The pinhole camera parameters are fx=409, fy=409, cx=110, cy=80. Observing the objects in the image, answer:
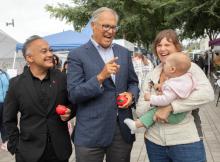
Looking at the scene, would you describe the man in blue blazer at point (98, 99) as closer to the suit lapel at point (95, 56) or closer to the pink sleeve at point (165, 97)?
the suit lapel at point (95, 56)

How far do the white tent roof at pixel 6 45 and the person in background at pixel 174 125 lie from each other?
35.9 feet

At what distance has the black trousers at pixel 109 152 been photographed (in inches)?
124

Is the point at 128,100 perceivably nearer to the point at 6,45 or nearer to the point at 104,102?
the point at 104,102

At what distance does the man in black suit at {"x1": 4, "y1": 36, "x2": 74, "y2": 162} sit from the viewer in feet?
10.5

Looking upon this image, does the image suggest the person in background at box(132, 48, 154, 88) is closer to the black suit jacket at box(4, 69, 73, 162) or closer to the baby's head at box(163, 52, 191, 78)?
the black suit jacket at box(4, 69, 73, 162)

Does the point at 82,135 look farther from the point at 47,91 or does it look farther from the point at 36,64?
the point at 36,64

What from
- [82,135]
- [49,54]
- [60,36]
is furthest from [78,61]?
[60,36]

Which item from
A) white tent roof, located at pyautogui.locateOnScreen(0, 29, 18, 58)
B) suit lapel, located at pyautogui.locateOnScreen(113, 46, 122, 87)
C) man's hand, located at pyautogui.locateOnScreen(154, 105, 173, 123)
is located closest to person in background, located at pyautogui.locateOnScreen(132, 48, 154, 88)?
white tent roof, located at pyautogui.locateOnScreen(0, 29, 18, 58)

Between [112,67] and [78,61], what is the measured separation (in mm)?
348

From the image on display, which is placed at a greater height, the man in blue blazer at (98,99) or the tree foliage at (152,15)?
the tree foliage at (152,15)

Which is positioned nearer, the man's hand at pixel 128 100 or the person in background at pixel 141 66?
the man's hand at pixel 128 100

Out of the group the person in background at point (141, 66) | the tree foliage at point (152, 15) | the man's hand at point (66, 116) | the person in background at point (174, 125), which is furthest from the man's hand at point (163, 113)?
the tree foliage at point (152, 15)

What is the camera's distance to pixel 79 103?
316 centimetres

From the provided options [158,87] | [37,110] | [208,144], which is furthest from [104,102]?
[208,144]
